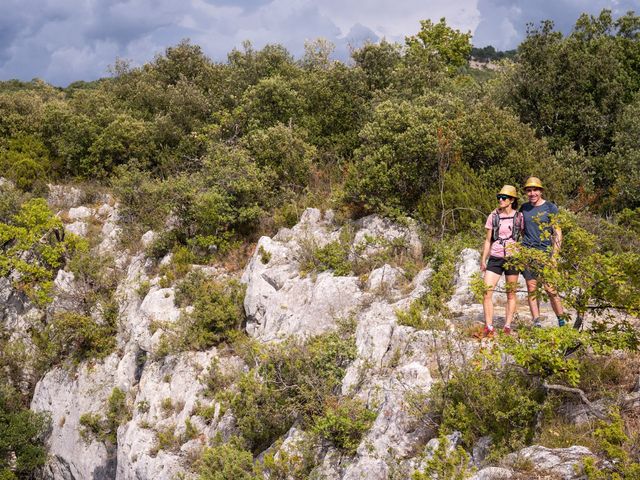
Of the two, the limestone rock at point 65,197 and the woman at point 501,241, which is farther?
the limestone rock at point 65,197

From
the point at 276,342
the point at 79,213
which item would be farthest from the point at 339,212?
the point at 79,213

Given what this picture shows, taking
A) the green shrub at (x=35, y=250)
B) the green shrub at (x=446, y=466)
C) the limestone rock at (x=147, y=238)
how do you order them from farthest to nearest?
the limestone rock at (x=147, y=238), the green shrub at (x=35, y=250), the green shrub at (x=446, y=466)

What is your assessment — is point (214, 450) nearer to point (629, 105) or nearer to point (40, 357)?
point (40, 357)

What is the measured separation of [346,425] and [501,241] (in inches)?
149

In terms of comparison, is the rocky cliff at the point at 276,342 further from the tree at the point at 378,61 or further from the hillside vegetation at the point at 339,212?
the tree at the point at 378,61

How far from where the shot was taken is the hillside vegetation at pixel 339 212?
6.01 m

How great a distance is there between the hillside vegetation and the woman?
86 centimetres

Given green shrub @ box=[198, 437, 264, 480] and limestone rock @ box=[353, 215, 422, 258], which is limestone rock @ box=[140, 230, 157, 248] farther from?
green shrub @ box=[198, 437, 264, 480]

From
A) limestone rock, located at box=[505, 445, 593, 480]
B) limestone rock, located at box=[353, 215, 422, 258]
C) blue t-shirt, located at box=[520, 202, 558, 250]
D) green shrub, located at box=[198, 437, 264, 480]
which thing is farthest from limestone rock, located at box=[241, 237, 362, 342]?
limestone rock, located at box=[505, 445, 593, 480]


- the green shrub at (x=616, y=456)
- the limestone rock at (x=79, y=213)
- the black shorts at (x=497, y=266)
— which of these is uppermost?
the limestone rock at (x=79, y=213)

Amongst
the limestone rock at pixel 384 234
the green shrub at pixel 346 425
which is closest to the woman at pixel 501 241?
the green shrub at pixel 346 425

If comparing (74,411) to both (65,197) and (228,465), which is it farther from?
(65,197)

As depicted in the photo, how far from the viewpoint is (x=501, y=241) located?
304 inches

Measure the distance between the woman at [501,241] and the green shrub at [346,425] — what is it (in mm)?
2308
